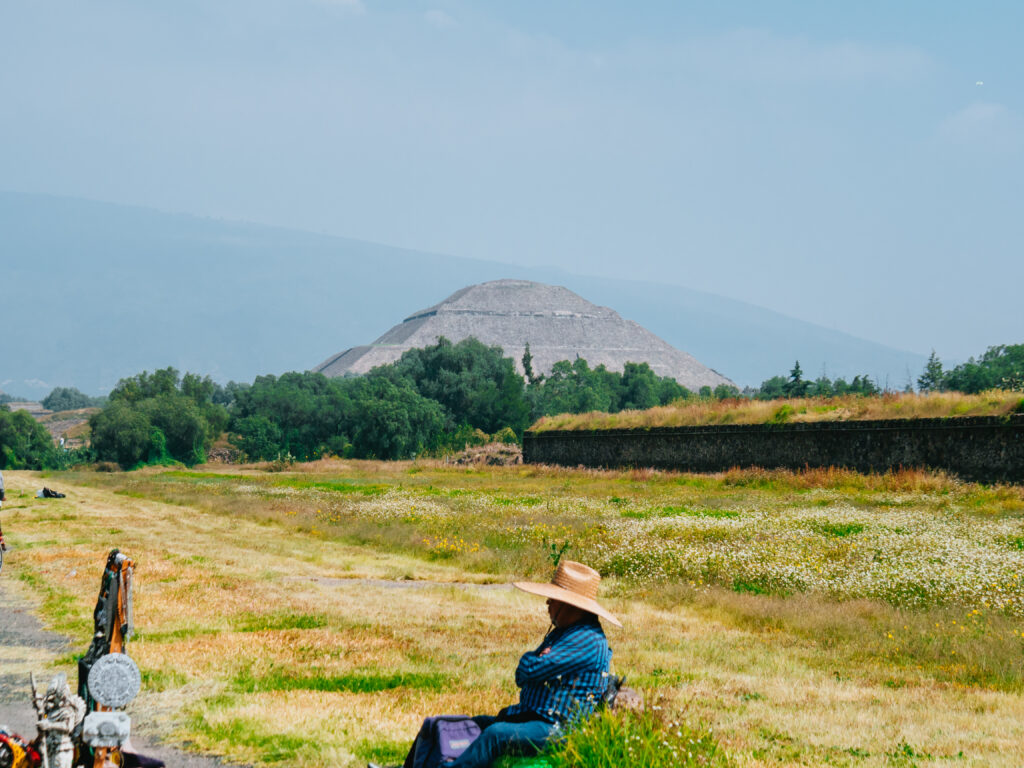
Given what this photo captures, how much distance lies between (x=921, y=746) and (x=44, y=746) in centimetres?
720

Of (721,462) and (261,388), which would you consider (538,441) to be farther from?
(261,388)

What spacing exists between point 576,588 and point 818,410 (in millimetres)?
43798

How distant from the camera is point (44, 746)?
6.61 m

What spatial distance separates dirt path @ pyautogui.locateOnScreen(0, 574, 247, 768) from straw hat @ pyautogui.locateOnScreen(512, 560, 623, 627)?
3.39 m

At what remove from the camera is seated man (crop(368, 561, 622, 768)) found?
21.7 ft

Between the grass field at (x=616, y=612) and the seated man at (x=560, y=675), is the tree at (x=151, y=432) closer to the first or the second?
the grass field at (x=616, y=612)

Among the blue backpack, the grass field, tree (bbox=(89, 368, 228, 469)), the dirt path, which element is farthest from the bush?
the blue backpack

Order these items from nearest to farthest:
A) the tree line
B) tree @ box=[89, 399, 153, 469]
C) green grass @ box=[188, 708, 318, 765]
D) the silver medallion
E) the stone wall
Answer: the silver medallion, green grass @ box=[188, 708, 318, 765], the stone wall, the tree line, tree @ box=[89, 399, 153, 469]

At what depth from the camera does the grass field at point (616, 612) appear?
908cm

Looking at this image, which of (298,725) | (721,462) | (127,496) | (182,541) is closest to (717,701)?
(298,725)

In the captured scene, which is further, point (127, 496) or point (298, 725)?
point (127, 496)

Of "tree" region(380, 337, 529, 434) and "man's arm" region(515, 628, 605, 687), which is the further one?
"tree" region(380, 337, 529, 434)

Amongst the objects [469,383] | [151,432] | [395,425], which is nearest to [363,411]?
[395,425]

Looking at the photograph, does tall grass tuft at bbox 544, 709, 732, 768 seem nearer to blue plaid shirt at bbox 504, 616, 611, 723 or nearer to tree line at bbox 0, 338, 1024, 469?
blue plaid shirt at bbox 504, 616, 611, 723
